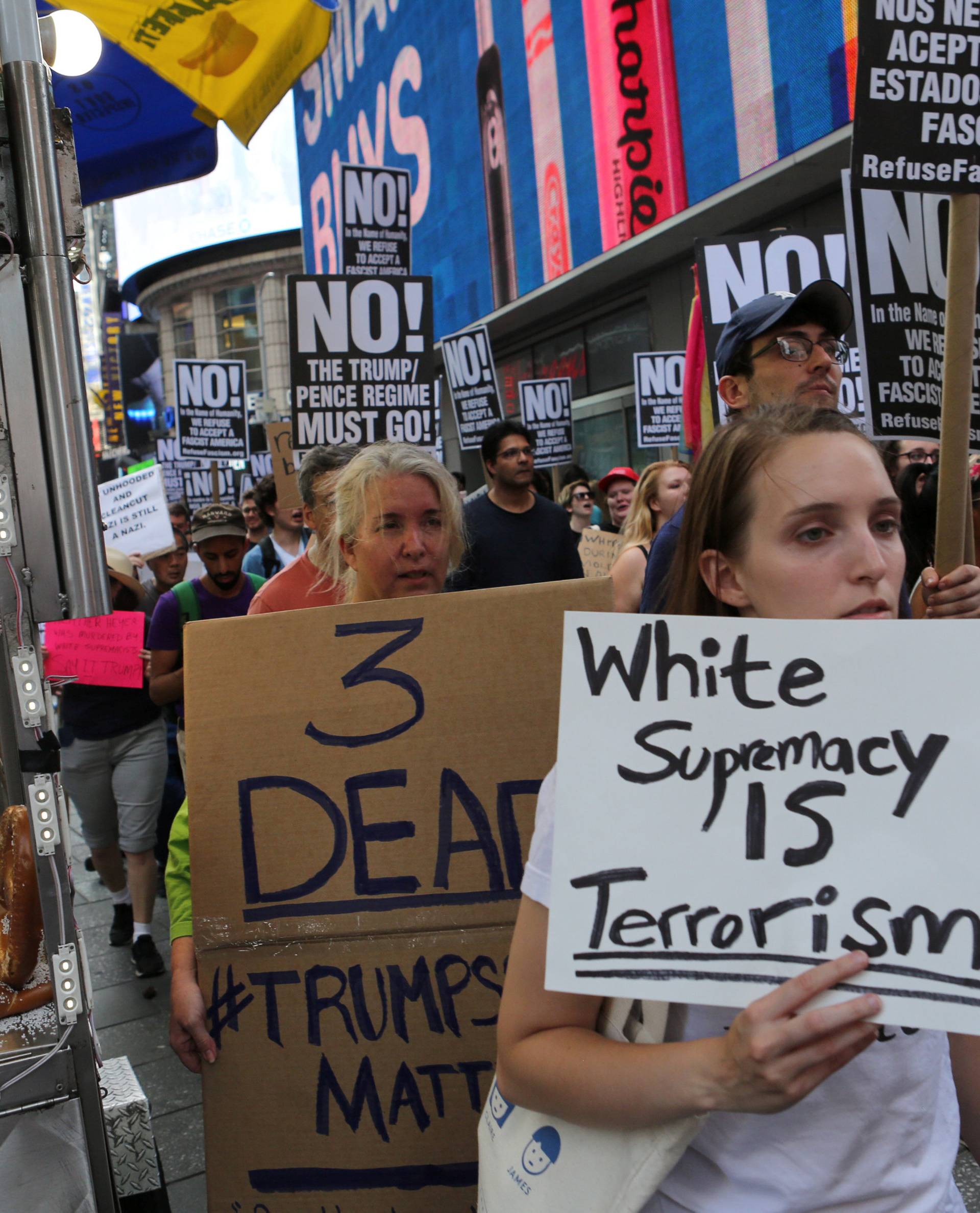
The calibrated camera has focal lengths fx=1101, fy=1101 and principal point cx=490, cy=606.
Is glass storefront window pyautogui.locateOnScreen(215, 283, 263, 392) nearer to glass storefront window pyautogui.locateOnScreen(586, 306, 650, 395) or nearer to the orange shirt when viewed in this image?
glass storefront window pyautogui.locateOnScreen(586, 306, 650, 395)

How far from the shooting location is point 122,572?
5.09m

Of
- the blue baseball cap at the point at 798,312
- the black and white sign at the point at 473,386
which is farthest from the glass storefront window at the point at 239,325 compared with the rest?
the blue baseball cap at the point at 798,312

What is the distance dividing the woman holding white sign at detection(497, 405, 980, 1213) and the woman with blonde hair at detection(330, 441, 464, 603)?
3.78 feet

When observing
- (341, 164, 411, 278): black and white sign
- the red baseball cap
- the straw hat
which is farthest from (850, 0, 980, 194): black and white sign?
the red baseball cap

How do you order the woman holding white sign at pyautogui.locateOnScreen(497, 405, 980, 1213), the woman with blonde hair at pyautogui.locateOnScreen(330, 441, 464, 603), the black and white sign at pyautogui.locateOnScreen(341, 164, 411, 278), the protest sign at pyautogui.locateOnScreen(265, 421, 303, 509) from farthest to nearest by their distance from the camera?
1. the black and white sign at pyautogui.locateOnScreen(341, 164, 411, 278)
2. the protest sign at pyautogui.locateOnScreen(265, 421, 303, 509)
3. the woman with blonde hair at pyautogui.locateOnScreen(330, 441, 464, 603)
4. the woman holding white sign at pyautogui.locateOnScreen(497, 405, 980, 1213)

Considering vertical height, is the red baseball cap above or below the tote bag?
above

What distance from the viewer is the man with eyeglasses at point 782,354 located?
8.50ft

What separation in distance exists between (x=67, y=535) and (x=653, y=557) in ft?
4.37

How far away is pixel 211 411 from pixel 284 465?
4.07 meters

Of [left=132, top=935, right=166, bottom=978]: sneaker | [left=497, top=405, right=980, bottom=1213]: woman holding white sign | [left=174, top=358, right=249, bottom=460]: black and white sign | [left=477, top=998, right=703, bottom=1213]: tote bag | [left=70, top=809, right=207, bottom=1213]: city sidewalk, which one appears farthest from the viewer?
[left=174, top=358, right=249, bottom=460]: black and white sign

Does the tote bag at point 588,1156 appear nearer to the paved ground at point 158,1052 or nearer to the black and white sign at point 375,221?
the paved ground at point 158,1052

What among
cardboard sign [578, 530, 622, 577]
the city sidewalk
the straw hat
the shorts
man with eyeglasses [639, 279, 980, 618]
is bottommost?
the city sidewalk

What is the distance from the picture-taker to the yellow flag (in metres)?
3.21

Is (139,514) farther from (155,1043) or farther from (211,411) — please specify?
(211,411)
